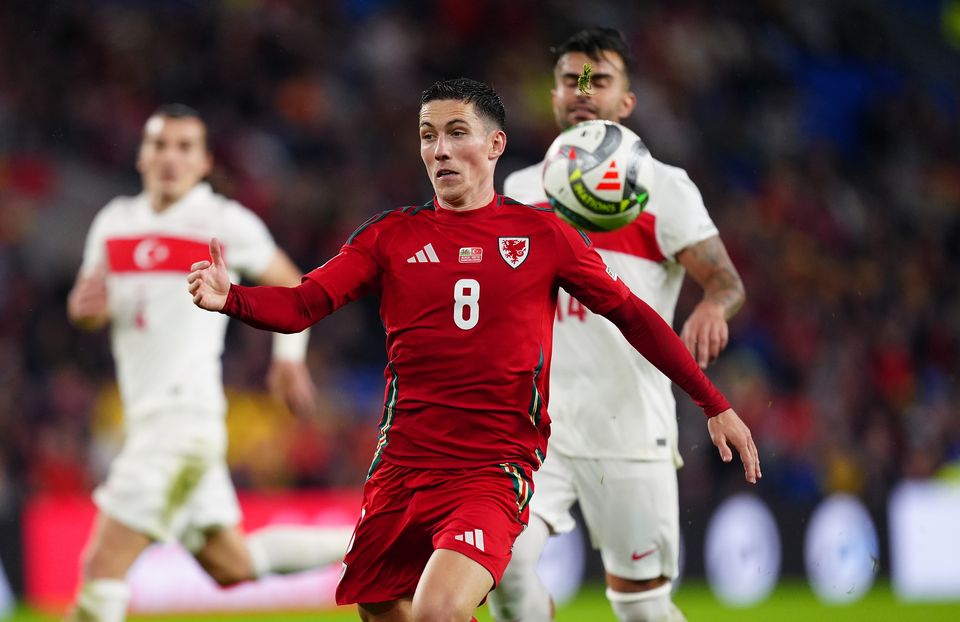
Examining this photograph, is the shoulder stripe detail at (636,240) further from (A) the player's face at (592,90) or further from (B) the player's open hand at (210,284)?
(B) the player's open hand at (210,284)

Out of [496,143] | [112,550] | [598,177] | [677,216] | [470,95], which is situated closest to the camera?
[598,177]

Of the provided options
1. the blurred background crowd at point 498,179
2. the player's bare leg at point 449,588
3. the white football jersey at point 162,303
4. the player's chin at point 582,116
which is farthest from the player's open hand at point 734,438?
the blurred background crowd at point 498,179

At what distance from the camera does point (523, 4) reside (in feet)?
52.0

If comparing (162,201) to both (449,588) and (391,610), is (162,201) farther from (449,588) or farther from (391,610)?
(449,588)

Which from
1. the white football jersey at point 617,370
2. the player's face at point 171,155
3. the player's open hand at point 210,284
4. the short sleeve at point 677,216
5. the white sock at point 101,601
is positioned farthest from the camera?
the player's face at point 171,155

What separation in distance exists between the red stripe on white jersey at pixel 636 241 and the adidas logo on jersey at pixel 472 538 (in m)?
1.59

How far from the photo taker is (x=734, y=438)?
4492 millimetres

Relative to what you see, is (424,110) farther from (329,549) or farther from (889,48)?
(889,48)

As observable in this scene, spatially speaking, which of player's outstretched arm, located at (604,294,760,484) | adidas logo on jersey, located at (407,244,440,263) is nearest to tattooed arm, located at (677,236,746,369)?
player's outstretched arm, located at (604,294,760,484)

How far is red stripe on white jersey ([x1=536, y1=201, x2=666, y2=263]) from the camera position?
5.45 metres

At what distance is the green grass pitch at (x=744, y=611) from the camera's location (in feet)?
31.3

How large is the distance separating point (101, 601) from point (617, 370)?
8.01 ft

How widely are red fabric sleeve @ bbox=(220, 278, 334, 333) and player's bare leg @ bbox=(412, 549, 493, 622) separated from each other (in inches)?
32.6

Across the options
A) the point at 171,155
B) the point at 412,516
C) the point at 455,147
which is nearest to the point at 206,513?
the point at 171,155
